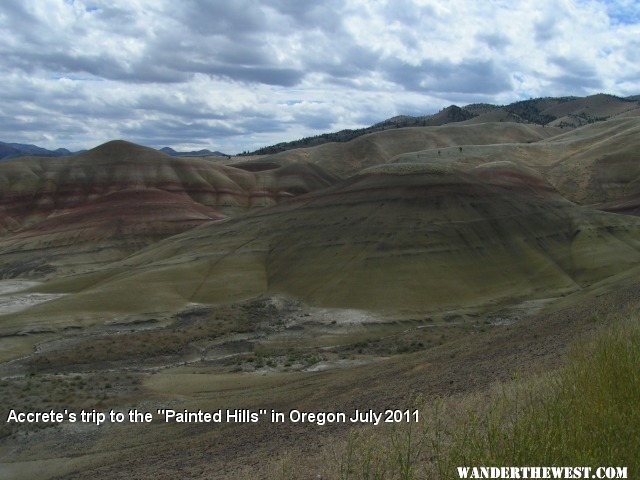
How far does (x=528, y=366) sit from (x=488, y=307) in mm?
36612

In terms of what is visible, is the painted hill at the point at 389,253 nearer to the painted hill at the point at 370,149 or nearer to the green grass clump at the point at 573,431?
the green grass clump at the point at 573,431

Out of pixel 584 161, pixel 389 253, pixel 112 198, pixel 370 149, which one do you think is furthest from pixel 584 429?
pixel 370 149

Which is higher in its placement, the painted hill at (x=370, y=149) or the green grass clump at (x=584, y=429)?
the painted hill at (x=370, y=149)

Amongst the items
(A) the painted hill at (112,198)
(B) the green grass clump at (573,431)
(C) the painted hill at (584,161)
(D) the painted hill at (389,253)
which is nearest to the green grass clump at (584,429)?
(B) the green grass clump at (573,431)

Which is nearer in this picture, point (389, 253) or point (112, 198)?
point (389, 253)

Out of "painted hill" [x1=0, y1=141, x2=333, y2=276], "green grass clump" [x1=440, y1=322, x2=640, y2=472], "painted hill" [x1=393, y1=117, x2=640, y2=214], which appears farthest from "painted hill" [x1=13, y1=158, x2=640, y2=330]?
"green grass clump" [x1=440, y1=322, x2=640, y2=472]

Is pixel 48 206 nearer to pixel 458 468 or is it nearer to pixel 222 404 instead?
pixel 222 404

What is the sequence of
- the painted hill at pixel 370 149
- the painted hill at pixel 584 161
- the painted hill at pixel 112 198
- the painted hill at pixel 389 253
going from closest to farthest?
the painted hill at pixel 389 253 < the painted hill at pixel 112 198 < the painted hill at pixel 584 161 < the painted hill at pixel 370 149

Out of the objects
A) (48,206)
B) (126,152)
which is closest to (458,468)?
(48,206)

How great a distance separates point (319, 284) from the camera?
5809cm

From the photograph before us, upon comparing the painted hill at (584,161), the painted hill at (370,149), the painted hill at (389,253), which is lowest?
the painted hill at (389,253)

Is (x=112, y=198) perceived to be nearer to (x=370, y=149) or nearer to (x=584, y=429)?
(x=370, y=149)

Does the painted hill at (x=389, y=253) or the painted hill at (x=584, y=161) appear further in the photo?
the painted hill at (x=584, y=161)

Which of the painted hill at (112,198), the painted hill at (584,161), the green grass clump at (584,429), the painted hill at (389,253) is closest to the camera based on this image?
the green grass clump at (584,429)
